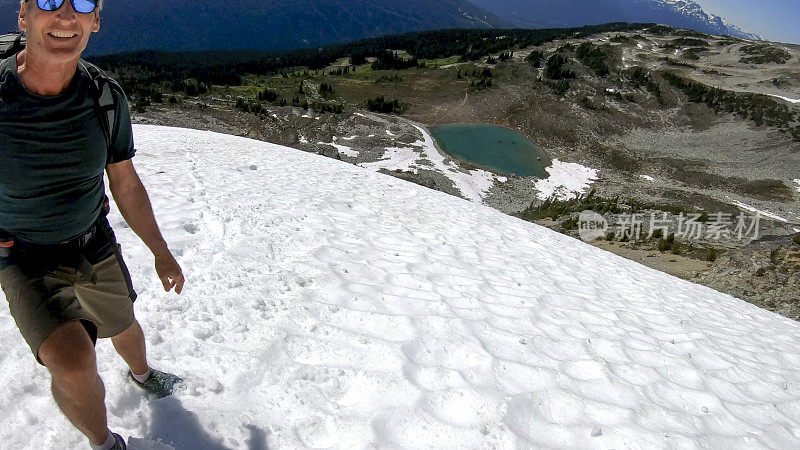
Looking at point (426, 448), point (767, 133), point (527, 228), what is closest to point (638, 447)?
point (426, 448)

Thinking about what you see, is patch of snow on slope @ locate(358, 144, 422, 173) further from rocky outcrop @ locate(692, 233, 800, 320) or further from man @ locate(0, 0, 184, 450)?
man @ locate(0, 0, 184, 450)

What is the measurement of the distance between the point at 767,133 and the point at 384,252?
7783 centimetres

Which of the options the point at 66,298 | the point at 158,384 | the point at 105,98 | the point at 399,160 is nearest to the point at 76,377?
the point at 66,298

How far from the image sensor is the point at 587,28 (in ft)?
407

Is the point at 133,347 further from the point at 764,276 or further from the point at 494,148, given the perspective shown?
the point at 494,148

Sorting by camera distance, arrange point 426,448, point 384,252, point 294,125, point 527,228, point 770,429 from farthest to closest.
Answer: point 294,125 < point 527,228 < point 384,252 < point 770,429 < point 426,448

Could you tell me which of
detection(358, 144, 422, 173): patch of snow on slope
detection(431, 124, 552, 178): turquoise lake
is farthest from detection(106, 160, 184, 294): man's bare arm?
detection(431, 124, 552, 178): turquoise lake

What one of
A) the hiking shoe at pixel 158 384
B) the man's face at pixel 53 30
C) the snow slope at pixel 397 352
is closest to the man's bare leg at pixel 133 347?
the hiking shoe at pixel 158 384

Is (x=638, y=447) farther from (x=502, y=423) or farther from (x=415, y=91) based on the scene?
(x=415, y=91)

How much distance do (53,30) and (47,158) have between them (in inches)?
28.4

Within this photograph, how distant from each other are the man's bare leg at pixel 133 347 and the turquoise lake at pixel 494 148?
42.7m

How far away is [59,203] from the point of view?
8.38ft

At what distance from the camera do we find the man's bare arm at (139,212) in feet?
9.91

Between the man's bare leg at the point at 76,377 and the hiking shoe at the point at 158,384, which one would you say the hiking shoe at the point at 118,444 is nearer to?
the man's bare leg at the point at 76,377
